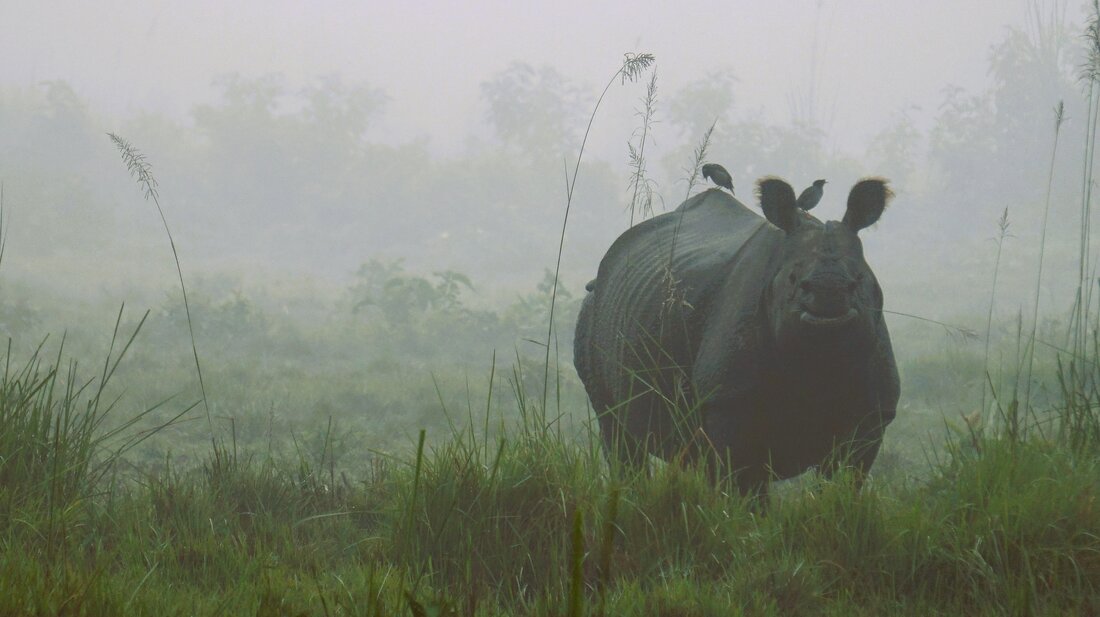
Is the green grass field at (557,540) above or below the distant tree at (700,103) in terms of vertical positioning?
below

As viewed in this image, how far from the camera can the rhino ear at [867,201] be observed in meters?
3.17

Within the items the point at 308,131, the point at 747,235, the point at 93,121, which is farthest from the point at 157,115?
the point at 747,235

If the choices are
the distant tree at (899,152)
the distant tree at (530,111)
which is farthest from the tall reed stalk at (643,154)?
the distant tree at (899,152)

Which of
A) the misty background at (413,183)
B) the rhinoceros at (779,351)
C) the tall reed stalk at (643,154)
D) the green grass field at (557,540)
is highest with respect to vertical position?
the misty background at (413,183)

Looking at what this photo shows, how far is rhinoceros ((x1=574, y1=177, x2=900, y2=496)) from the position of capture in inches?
118

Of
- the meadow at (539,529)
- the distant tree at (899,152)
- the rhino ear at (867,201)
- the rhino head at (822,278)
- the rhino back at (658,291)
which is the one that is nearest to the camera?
the meadow at (539,529)

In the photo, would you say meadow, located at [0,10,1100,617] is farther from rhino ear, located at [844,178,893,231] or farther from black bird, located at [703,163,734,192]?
rhino ear, located at [844,178,893,231]

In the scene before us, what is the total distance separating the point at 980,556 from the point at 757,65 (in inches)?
2883

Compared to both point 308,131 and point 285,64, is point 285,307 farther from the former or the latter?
point 285,64

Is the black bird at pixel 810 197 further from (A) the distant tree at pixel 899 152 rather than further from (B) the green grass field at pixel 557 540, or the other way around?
(A) the distant tree at pixel 899 152

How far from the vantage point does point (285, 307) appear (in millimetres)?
19922

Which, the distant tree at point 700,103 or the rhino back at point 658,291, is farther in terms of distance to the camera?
the distant tree at point 700,103

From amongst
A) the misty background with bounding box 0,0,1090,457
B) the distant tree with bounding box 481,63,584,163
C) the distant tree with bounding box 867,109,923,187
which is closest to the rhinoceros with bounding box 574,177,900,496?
the misty background with bounding box 0,0,1090,457

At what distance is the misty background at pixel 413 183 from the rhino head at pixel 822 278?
22.9 inches
